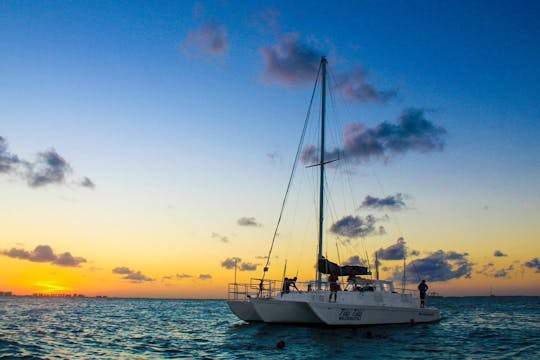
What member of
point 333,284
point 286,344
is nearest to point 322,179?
point 333,284

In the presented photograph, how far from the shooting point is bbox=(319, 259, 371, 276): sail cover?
32781 millimetres

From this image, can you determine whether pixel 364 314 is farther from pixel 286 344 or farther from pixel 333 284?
pixel 286 344

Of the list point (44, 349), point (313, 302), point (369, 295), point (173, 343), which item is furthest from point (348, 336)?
point (44, 349)

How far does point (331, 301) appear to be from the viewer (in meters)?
30.3

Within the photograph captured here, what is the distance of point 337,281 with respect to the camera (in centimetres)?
3334

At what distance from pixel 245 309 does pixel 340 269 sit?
7.70m

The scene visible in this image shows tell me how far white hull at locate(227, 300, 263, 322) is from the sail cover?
5.94 metres

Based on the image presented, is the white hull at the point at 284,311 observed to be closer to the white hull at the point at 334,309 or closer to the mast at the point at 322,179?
the white hull at the point at 334,309

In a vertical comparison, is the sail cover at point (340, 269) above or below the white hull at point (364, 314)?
above

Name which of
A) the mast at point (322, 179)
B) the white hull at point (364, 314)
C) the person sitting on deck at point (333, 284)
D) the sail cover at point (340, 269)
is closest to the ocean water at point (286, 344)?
the white hull at point (364, 314)

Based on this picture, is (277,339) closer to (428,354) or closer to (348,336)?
(348,336)

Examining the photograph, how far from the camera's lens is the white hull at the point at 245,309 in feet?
113

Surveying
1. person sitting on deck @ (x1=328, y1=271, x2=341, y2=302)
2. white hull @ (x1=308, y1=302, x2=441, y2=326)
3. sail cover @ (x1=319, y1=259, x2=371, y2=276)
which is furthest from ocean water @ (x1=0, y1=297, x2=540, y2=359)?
sail cover @ (x1=319, y1=259, x2=371, y2=276)

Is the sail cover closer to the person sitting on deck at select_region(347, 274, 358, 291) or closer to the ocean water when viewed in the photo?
the person sitting on deck at select_region(347, 274, 358, 291)
